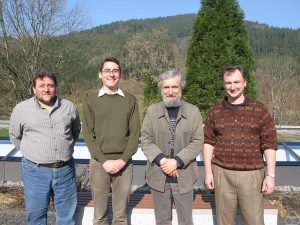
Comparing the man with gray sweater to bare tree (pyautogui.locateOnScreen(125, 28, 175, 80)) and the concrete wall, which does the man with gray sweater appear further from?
bare tree (pyautogui.locateOnScreen(125, 28, 175, 80))

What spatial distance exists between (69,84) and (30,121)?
50.4 feet

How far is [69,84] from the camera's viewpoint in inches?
730

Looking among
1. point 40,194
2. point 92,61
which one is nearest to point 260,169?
point 40,194

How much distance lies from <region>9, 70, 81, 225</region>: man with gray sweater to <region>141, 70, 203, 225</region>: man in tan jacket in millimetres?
778

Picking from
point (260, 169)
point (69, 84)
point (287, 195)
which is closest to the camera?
point (260, 169)

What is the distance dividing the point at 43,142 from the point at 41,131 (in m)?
0.10

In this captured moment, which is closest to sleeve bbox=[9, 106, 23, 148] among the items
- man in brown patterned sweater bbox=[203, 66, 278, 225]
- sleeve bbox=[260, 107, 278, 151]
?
man in brown patterned sweater bbox=[203, 66, 278, 225]

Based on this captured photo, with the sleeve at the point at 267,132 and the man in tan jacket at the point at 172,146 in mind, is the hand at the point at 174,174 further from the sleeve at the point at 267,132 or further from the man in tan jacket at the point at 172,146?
the sleeve at the point at 267,132

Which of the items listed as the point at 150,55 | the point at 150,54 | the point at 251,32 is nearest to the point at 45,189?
the point at 150,55

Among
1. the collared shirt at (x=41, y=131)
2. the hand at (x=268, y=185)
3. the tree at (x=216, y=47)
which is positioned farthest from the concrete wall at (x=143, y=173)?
the tree at (x=216, y=47)

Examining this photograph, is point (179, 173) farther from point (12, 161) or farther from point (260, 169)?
point (12, 161)

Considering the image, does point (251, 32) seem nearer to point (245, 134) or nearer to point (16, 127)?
point (245, 134)

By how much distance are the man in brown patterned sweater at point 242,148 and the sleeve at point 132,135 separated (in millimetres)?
727

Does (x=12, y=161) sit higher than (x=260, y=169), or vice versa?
(x=260, y=169)
